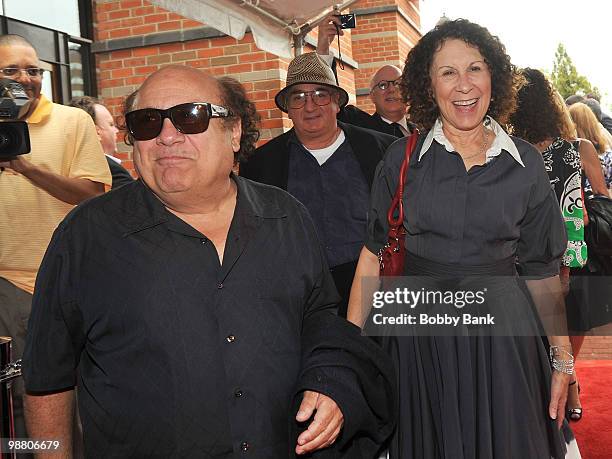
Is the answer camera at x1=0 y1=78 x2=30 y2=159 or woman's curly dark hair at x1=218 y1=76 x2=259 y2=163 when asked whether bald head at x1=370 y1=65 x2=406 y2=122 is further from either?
camera at x1=0 y1=78 x2=30 y2=159

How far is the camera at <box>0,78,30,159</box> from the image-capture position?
2.41m

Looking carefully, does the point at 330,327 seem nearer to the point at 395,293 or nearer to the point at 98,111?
the point at 395,293

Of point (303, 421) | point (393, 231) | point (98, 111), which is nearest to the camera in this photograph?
point (303, 421)

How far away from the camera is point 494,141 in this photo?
9.31 feet

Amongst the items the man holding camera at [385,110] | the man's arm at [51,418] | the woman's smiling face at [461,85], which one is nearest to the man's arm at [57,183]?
the man's arm at [51,418]

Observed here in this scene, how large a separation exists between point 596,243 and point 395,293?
8.95 ft

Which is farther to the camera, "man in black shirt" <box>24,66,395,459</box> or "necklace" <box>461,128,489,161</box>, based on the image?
"necklace" <box>461,128,489,161</box>

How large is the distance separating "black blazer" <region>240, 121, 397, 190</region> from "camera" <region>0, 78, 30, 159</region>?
1866mm

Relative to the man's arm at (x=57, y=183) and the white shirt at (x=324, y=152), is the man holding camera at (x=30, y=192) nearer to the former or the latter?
the man's arm at (x=57, y=183)

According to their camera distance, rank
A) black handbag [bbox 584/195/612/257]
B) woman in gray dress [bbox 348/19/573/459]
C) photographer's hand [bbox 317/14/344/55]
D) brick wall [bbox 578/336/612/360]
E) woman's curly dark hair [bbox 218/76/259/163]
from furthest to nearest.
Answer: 1. brick wall [bbox 578/336/612/360]
2. photographer's hand [bbox 317/14/344/55]
3. black handbag [bbox 584/195/612/257]
4. woman in gray dress [bbox 348/19/573/459]
5. woman's curly dark hair [bbox 218/76/259/163]

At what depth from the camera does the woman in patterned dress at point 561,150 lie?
4.33 m

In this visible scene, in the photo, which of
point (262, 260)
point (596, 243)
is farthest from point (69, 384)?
point (596, 243)

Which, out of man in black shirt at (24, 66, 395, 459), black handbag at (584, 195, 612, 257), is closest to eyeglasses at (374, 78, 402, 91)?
black handbag at (584, 195, 612, 257)

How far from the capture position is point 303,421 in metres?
1.85
